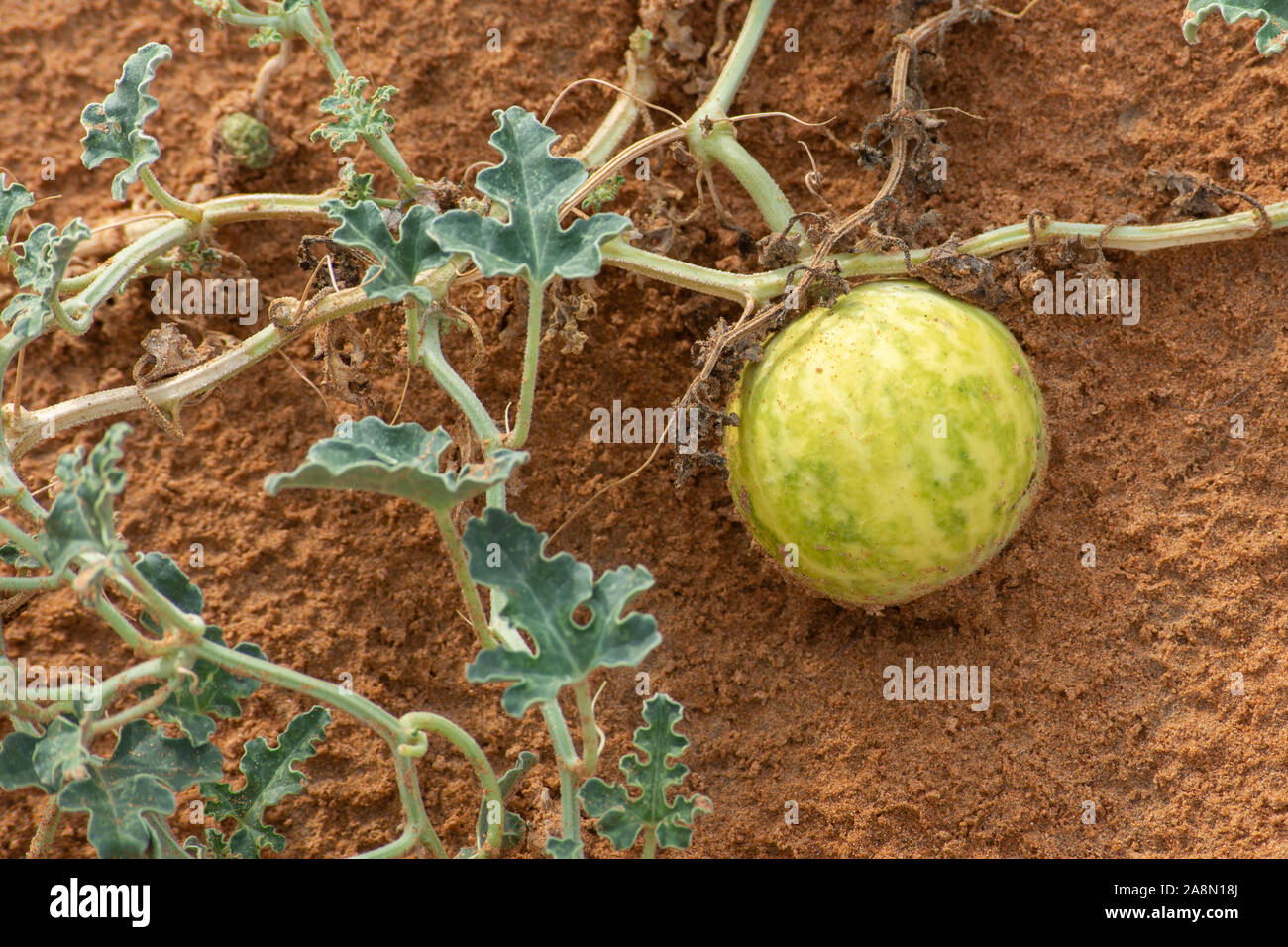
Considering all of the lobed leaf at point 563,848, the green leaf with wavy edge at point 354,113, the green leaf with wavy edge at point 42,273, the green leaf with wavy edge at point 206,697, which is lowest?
the lobed leaf at point 563,848

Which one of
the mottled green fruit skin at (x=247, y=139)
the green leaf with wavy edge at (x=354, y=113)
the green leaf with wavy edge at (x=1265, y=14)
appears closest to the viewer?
the green leaf with wavy edge at (x=1265, y=14)

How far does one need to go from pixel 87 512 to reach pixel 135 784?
459 mm

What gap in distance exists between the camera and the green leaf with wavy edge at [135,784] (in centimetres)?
182

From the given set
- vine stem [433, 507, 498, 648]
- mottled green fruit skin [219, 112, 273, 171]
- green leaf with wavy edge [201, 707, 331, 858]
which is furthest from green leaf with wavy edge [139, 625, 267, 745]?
mottled green fruit skin [219, 112, 273, 171]

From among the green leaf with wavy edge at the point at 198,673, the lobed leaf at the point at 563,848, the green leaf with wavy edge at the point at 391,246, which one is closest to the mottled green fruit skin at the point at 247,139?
the green leaf with wavy edge at the point at 391,246

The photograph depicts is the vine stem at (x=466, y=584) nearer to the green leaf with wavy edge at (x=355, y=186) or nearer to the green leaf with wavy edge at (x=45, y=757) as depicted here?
the green leaf with wavy edge at (x=45, y=757)

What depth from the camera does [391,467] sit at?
1.76 m

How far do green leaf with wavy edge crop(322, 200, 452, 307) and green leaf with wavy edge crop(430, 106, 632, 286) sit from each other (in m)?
0.11

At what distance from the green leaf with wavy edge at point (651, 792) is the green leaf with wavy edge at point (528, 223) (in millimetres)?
785

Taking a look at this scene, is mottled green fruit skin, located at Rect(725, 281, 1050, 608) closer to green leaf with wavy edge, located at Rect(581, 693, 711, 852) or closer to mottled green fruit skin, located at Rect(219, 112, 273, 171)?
green leaf with wavy edge, located at Rect(581, 693, 711, 852)

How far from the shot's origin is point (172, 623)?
1.82 m

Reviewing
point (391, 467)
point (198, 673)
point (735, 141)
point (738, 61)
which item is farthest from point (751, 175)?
point (198, 673)

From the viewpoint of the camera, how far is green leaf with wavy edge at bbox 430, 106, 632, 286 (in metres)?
1.98
